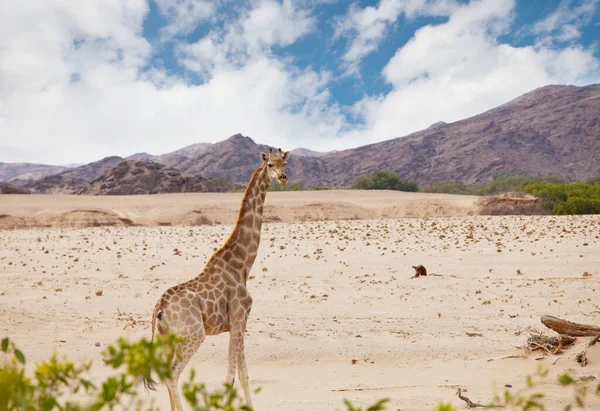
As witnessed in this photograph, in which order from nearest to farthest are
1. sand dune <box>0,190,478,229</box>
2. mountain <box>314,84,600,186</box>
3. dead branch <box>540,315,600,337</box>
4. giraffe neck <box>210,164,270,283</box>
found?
giraffe neck <box>210,164,270,283</box> < dead branch <box>540,315,600,337</box> < sand dune <box>0,190,478,229</box> < mountain <box>314,84,600,186</box>

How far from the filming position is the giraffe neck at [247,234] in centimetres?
648

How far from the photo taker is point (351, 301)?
42.4ft

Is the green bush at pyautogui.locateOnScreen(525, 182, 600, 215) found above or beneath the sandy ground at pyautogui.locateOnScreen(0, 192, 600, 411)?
above

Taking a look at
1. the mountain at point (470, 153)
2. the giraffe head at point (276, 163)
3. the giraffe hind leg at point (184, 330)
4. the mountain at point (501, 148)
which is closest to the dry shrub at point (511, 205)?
the giraffe head at point (276, 163)

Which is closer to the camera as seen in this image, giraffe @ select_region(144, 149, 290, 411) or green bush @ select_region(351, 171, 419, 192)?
giraffe @ select_region(144, 149, 290, 411)

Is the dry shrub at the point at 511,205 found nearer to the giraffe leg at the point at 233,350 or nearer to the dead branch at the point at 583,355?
the dead branch at the point at 583,355

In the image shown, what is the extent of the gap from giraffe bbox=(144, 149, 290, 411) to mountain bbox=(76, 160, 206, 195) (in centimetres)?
5876

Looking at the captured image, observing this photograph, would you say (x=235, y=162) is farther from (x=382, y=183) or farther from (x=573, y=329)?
(x=573, y=329)

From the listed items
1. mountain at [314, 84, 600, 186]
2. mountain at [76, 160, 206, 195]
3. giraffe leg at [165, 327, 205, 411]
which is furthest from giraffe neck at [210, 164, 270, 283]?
mountain at [314, 84, 600, 186]

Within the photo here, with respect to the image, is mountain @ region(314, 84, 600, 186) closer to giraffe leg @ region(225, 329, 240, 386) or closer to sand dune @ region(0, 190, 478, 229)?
sand dune @ region(0, 190, 478, 229)

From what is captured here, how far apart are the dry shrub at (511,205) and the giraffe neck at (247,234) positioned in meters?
30.5

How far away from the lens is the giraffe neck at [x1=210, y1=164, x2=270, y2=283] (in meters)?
6.48

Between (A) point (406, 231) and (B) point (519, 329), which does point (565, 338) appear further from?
(A) point (406, 231)

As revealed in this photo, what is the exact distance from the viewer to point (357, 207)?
120ft
